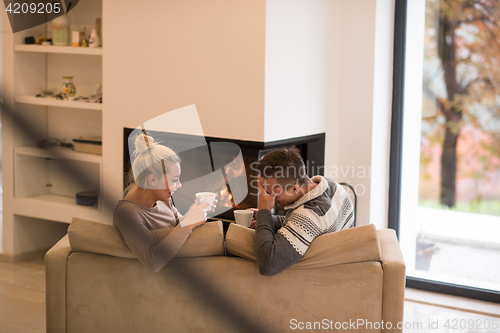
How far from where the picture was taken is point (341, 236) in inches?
70.7

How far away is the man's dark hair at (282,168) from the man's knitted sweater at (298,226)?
9 centimetres

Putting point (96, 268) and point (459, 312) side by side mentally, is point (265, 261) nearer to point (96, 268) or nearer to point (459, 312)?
point (96, 268)

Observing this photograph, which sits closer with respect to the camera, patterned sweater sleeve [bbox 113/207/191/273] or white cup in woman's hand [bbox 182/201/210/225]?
patterned sweater sleeve [bbox 113/207/191/273]

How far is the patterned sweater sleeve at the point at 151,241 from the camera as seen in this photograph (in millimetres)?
1779

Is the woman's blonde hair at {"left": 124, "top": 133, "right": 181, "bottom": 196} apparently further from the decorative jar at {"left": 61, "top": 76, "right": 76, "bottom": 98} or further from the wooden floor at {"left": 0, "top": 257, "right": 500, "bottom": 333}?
the decorative jar at {"left": 61, "top": 76, "right": 76, "bottom": 98}

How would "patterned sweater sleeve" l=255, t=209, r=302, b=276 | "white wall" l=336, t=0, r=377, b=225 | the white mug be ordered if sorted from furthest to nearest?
"white wall" l=336, t=0, r=377, b=225 → the white mug → "patterned sweater sleeve" l=255, t=209, r=302, b=276

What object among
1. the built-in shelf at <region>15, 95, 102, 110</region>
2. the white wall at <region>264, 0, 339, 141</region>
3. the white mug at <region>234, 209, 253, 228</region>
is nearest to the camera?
the white mug at <region>234, 209, 253, 228</region>

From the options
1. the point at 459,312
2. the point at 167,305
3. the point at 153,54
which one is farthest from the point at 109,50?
the point at 459,312

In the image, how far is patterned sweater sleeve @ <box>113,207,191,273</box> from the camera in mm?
1779

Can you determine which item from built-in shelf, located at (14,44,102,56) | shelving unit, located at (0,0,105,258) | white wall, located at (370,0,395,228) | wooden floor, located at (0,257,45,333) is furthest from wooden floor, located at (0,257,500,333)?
built-in shelf, located at (14,44,102,56)

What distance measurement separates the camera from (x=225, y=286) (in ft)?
6.00

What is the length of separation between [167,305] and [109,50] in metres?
1.90

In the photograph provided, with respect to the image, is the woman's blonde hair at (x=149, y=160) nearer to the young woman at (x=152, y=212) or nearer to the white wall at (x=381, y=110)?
the young woman at (x=152, y=212)

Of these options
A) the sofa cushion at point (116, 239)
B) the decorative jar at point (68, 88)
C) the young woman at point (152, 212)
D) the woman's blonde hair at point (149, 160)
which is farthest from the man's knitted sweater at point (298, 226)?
the decorative jar at point (68, 88)
